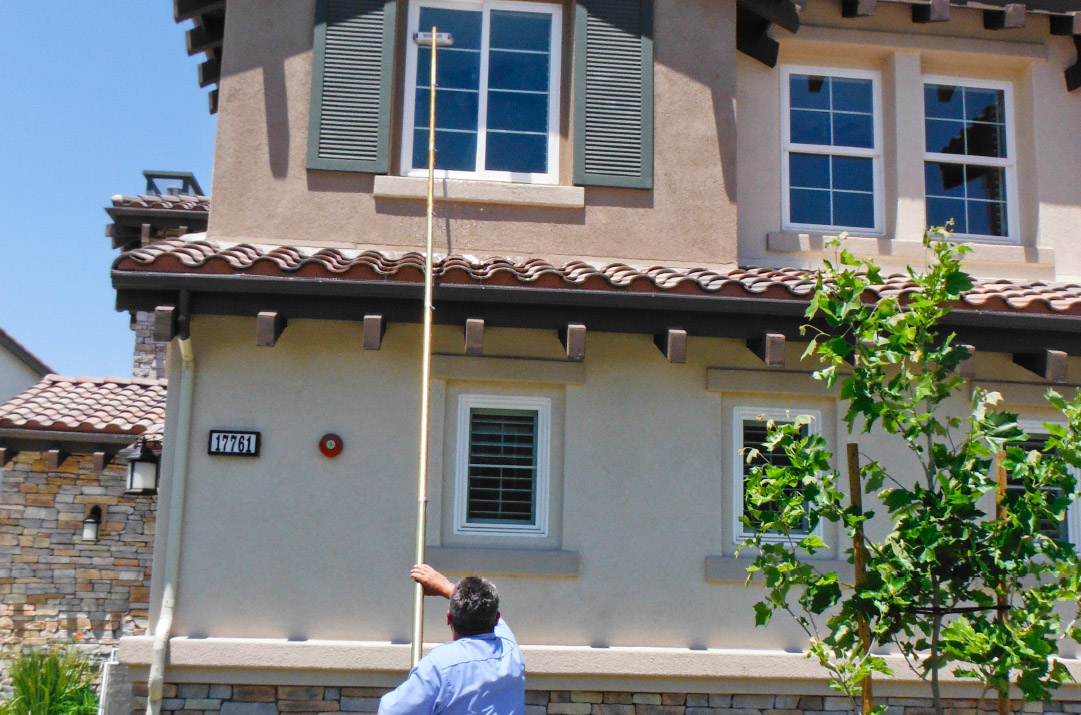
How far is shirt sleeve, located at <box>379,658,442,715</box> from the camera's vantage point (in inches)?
157

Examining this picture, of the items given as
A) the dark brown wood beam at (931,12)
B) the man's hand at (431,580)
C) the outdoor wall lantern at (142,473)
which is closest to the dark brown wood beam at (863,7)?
the dark brown wood beam at (931,12)

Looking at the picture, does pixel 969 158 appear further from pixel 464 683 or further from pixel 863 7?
pixel 464 683

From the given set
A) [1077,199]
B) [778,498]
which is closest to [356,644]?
[778,498]

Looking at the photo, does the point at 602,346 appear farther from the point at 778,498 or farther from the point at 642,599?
the point at 778,498

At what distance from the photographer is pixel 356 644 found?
7.18 metres

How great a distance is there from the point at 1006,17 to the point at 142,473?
8.30 meters

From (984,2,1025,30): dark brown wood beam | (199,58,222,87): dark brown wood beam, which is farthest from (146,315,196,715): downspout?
(984,2,1025,30): dark brown wood beam

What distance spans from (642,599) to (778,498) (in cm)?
252

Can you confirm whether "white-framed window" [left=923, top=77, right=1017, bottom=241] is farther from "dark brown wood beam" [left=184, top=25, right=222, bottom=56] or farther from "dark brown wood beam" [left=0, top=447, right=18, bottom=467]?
"dark brown wood beam" [left=0, top=447, right=18, bottom=467]

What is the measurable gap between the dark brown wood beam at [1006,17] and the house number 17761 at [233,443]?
7.00 meters

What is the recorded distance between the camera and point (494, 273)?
23.5 ft

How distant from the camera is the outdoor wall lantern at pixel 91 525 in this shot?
12.5 meters

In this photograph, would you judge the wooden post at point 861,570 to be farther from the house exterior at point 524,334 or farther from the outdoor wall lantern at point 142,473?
the outdoor wall lantern at point 142,473

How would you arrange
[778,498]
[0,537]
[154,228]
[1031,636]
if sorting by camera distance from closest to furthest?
1. [1031,636]
2. [778,498]
3. [0,537]
4. [154,228]
